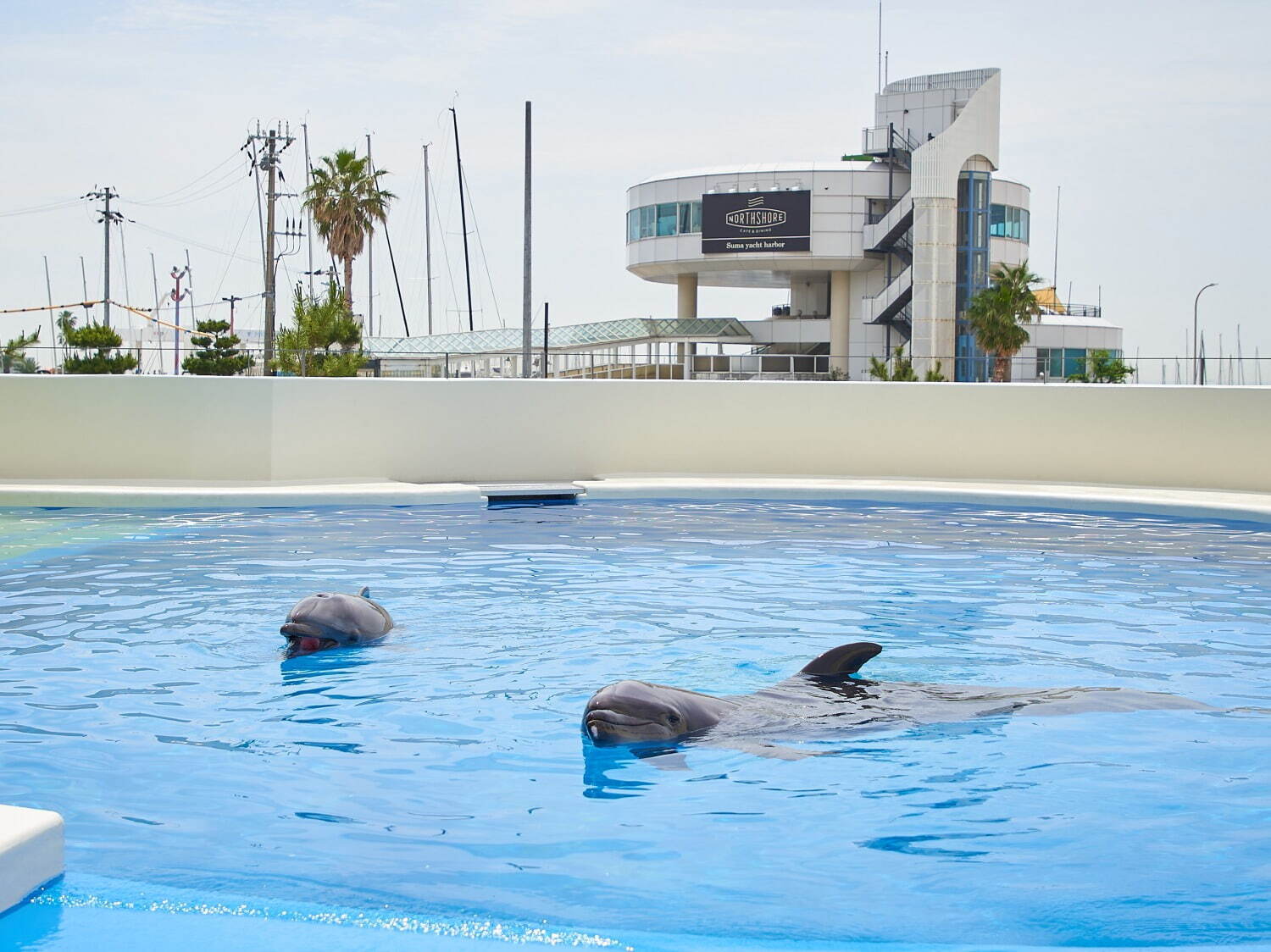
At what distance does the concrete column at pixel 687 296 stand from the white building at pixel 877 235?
0.23 feet

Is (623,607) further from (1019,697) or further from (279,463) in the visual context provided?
(279,463)

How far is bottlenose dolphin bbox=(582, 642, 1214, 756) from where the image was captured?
19.5ft

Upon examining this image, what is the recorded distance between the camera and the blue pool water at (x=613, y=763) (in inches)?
171

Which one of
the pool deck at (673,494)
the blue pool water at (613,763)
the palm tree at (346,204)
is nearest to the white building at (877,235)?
the palm tree at (346,204)

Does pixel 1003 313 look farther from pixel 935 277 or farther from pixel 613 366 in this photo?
pixel 613 366

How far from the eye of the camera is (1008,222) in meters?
60.5

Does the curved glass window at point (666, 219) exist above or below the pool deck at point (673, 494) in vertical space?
above

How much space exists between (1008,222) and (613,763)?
5869 cm

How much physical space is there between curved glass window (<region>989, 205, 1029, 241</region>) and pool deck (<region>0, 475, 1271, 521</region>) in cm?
4524

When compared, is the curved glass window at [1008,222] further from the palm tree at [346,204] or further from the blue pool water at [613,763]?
the blue pool water at [613,763]

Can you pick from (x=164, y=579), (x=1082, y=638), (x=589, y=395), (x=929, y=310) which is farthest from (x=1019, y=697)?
(x=929, y=310)

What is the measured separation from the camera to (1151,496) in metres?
15.8

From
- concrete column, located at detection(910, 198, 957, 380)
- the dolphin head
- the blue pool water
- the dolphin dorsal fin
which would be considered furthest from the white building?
the dolphin head

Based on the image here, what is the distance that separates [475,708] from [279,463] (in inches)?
436
